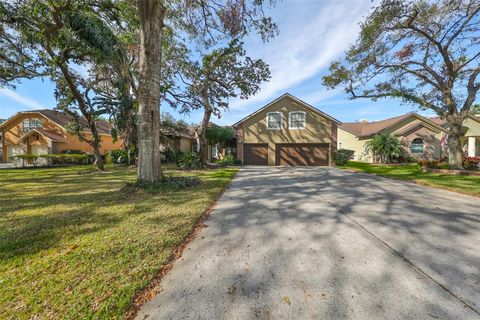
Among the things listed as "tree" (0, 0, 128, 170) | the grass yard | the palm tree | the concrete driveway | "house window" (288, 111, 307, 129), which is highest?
"tree" (0, 0, 128, 170)

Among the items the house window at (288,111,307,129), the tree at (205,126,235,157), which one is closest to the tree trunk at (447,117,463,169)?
the house window at (288,111,307,129)

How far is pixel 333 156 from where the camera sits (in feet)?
60.4

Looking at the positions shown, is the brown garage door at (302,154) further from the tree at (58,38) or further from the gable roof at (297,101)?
the tree at (58,38)

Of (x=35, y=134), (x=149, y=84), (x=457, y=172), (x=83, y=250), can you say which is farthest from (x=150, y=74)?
(x=35, y=134)

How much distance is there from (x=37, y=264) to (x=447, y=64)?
59.4ft

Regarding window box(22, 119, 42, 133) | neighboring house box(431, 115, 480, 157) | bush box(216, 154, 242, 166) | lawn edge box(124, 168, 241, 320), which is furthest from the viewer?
window box(22, 119, 42, 133)

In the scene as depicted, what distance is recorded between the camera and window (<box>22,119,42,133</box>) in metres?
23.8

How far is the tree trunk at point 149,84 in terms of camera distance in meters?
6.90

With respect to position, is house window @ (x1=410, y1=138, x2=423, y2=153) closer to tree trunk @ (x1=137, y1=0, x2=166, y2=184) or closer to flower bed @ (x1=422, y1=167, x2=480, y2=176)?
flower bed @ (x1=422, y1=167, x2=480, y2=176)

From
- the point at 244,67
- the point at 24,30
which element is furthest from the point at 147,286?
the point at 244,67

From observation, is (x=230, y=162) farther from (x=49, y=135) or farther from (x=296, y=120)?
(x=49, y=135)

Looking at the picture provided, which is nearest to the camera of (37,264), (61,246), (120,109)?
(37,264)

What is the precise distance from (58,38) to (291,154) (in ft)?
57.5

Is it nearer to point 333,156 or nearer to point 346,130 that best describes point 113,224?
point 333,156
